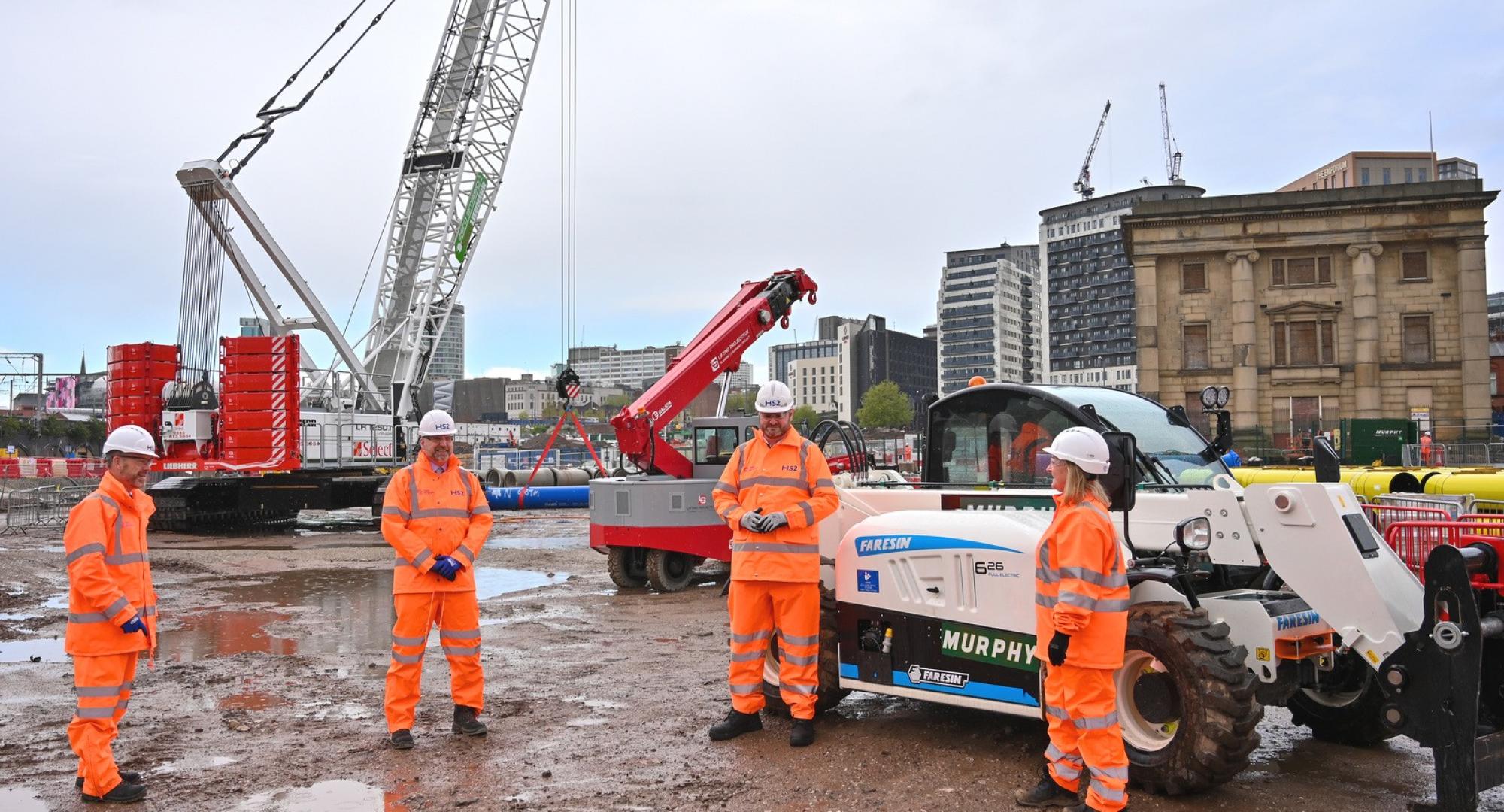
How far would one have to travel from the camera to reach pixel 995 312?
594 ft

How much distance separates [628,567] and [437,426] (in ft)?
22.8

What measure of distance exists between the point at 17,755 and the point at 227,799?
1817mm

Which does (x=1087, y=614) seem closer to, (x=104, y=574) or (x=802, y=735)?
(x=802, y=735)

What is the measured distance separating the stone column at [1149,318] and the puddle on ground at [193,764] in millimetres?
41883

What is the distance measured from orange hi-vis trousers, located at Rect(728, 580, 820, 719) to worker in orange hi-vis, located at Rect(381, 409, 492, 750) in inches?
60.1

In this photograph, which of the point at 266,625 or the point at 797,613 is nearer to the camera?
the point at 797,613

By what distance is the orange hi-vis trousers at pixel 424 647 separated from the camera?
6254 mm

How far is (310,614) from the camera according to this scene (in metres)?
11.7

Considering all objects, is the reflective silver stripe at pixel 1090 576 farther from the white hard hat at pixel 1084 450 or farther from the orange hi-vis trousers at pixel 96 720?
the orange hi-vis trousers at pixel 96 720

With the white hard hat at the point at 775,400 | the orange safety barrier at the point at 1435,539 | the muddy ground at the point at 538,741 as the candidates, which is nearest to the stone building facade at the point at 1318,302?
the muddy ground at the point at 538,741

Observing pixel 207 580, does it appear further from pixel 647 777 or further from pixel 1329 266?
pixel 1329 266

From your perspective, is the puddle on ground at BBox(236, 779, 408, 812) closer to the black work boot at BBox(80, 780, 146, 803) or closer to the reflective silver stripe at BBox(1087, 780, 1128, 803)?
the black work boot at BBox(80, 780, 146, 803)

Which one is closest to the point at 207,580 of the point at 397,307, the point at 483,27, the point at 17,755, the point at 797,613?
the point at 17,755

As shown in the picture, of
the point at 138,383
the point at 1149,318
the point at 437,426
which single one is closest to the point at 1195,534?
the point at 437,426
